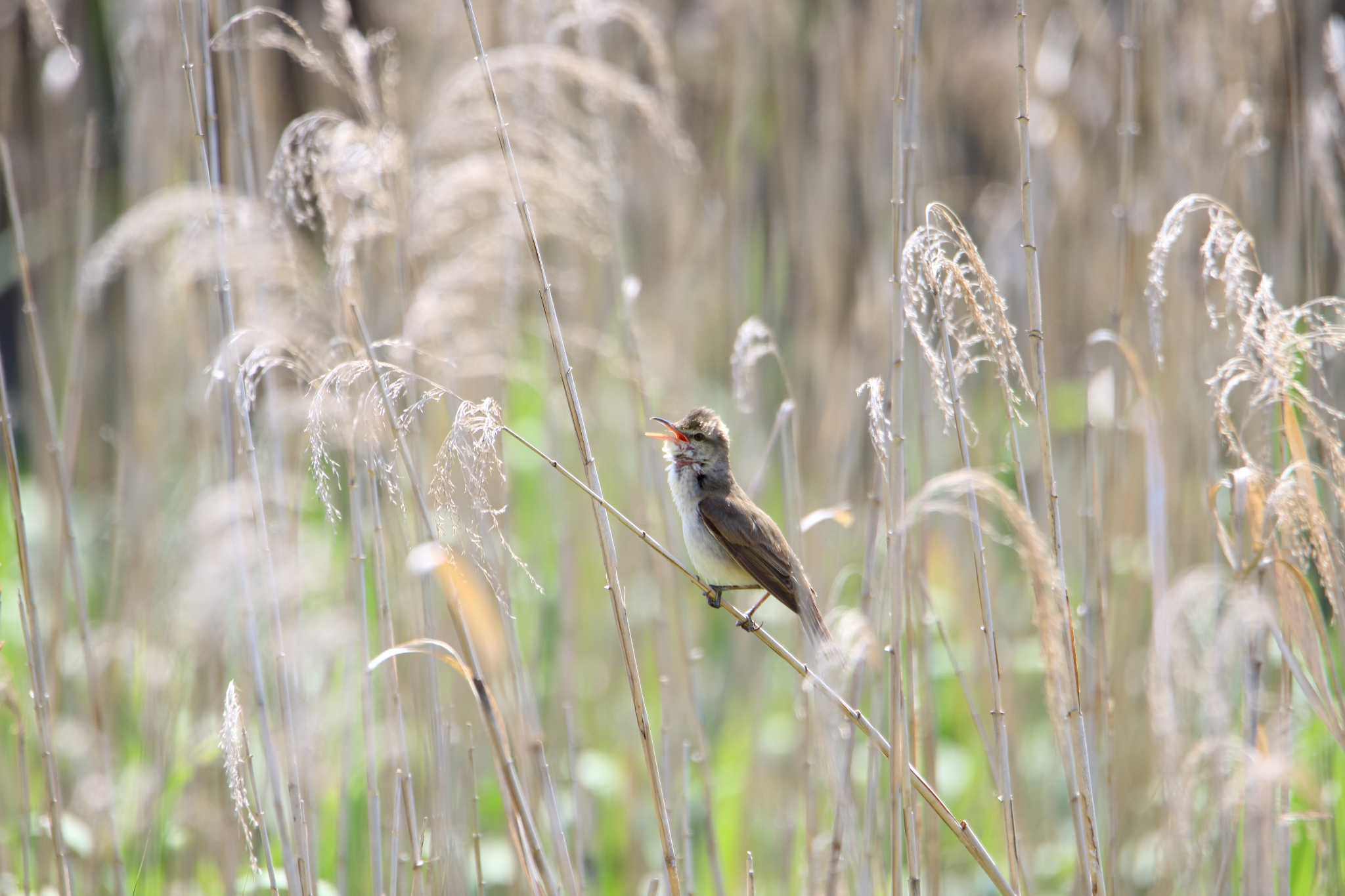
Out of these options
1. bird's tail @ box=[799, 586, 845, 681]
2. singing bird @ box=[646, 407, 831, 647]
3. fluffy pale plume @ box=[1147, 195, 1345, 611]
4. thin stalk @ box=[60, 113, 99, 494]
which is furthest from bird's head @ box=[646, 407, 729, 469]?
thin stalk @ box=[60, 113, 99, 494]

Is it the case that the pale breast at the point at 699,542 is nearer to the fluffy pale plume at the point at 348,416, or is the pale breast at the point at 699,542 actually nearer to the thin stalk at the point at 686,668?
the thin stalk at the point at 686,668

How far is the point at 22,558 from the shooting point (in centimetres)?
216

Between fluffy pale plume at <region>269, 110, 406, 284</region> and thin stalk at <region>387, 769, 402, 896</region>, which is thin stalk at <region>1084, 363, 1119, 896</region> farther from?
fluffy pale plume at <region>269, 110, 406, 284</region>

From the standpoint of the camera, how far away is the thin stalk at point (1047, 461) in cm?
192

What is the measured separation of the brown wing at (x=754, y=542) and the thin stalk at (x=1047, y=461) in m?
1.02

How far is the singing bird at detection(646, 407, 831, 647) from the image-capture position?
3029 millimetres

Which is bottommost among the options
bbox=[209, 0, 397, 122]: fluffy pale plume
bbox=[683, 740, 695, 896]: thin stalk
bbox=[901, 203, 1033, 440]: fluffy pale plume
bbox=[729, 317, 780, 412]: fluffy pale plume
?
bbox=[683, 740, 695, 896]: thin stalk

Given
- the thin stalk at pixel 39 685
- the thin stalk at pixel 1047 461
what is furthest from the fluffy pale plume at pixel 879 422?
the thin stalk at pixel 39 685

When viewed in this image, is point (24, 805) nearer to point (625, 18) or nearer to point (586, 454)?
point (586, 454)

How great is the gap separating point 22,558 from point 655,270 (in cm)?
A: 321

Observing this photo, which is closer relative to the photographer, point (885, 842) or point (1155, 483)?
point (1155, 483)

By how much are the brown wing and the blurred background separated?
0.13 metres

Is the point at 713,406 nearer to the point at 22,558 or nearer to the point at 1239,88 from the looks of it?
the point at 1239,88

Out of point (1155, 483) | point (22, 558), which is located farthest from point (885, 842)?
point (22, 558)
